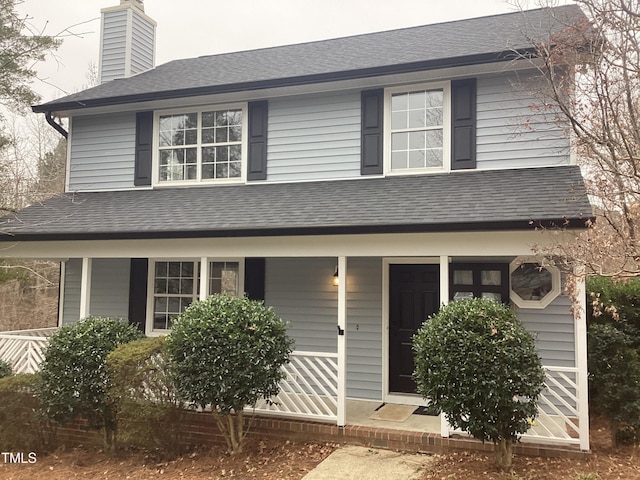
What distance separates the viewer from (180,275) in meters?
9.65

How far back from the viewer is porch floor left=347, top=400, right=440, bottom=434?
258 inches

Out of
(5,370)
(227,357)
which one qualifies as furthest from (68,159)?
(227,357)

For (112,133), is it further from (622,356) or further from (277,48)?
(622,356)

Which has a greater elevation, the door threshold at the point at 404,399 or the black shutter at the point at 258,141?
the black shutter at the point at 258,141

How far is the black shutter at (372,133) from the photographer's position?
27.3ft

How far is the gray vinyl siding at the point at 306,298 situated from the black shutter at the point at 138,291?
237 centimetres

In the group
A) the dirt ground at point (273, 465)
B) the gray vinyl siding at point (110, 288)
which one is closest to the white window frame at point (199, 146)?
the gray vinyl siding at point (110, 288)

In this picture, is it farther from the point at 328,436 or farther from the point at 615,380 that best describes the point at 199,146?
the point at 615,380

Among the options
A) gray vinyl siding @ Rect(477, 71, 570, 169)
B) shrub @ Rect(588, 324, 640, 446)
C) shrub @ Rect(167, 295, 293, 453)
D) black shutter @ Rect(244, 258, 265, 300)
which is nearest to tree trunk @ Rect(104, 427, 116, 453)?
shrub @ Rect(167, 295, 293, 453)

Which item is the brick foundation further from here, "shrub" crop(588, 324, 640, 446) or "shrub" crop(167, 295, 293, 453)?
"shrub" crop(588, 324, 640, 446)

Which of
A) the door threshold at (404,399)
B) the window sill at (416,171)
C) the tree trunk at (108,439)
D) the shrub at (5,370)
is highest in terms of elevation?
the window sill at (416,171)

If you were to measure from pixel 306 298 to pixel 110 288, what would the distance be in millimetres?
4002

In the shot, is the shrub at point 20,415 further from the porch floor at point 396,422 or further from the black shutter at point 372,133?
the black shutter at point 372,133

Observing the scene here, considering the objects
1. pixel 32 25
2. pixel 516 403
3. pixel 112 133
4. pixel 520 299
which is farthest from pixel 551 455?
pixel 112 133
